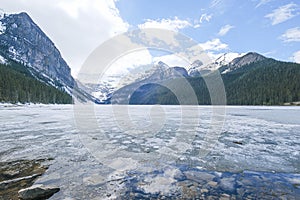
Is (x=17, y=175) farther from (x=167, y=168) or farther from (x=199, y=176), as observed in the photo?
(x=199, y=176)

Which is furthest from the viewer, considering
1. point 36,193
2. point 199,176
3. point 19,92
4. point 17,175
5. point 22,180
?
point 19,92

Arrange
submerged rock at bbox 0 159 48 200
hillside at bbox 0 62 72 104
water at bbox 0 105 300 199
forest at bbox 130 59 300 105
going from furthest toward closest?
forest at bbox 130 59 300 105, hillside at bbox 0 62 72 104, water at bbox 0 105 300 199, submerged rock at bbox 0 159 48 200

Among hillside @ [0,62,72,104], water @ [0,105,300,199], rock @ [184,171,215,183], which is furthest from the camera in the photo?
hillside @ [0,62,72,104]

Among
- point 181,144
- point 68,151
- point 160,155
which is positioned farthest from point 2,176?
point 181,144

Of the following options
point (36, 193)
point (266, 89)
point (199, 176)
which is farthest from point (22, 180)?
point (266, 89)

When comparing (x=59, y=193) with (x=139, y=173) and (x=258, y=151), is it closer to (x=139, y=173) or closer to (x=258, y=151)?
(x=139, y=173)

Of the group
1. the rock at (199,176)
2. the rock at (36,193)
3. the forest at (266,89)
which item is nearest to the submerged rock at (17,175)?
the rock at (36,193)

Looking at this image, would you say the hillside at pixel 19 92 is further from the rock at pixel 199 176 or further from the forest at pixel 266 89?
the forest at pixel 266 89

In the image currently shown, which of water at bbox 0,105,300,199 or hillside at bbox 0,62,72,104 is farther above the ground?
hillside at bbox 0,62,72,104

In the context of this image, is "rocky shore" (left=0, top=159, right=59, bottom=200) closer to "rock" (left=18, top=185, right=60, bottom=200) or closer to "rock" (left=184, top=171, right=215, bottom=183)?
"rock" (left=18, top=185, right=60, bottom=200)

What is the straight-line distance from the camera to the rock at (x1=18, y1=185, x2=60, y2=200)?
3.87 metres

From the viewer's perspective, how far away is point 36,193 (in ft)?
13.1

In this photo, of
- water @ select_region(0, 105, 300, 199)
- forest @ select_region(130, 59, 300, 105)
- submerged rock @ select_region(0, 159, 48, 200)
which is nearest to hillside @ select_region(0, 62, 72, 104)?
water @ select_region(0, 105, 300, 199)

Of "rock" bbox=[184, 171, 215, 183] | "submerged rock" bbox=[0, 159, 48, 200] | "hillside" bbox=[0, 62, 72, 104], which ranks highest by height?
"hillside" bbox=[0, 62, 72, 104]
